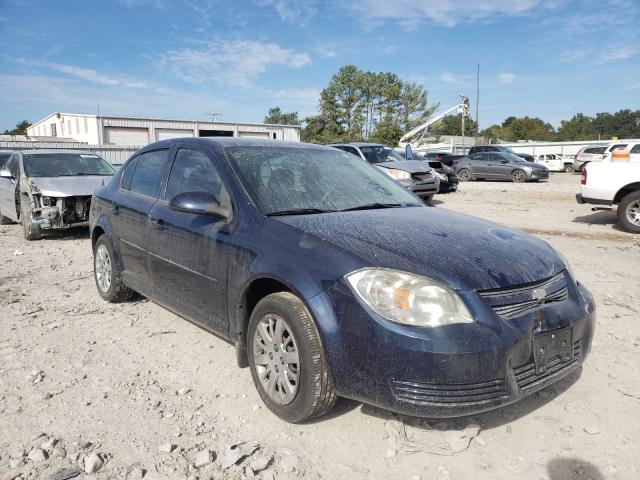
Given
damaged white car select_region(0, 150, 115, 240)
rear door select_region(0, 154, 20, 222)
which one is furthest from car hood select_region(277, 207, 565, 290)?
rear door select_region(0, 154, 20, 222)

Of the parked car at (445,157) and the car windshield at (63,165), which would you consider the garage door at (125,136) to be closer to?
the parked car at (445,157)

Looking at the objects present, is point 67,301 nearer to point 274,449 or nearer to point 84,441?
point 84,441

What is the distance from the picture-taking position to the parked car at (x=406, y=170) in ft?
41.8

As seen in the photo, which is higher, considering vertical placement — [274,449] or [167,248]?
[167,248]

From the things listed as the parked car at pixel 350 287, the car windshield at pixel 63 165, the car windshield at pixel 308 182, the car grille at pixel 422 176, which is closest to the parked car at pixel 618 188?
the car grille at pixel 422 176

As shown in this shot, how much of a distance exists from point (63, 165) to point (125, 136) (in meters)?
33.5

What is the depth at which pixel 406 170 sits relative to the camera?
12.8 meters

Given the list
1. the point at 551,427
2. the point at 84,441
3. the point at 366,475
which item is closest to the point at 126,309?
the point at 84,441

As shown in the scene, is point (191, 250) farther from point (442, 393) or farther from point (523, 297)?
point (523, 297)

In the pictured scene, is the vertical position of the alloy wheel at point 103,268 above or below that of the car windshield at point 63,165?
below

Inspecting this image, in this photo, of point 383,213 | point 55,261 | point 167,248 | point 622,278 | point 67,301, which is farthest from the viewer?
point 55,261

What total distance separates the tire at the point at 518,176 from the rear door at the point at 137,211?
836 inches

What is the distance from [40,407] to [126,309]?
1.87m

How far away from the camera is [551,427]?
2.76 meters
